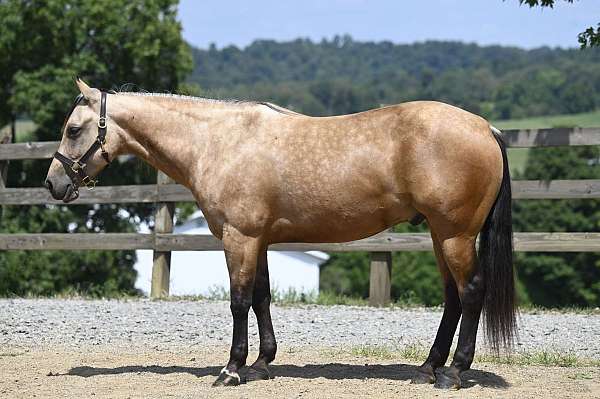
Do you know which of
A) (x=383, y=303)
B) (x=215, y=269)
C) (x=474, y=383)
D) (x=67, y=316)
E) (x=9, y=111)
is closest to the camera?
(x=474, y=383)

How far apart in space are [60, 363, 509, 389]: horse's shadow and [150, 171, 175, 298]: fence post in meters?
3.79

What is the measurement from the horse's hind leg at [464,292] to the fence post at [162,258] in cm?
533

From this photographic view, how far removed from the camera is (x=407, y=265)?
2108 inches

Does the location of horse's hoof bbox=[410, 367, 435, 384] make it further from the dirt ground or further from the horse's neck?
the horse's neck

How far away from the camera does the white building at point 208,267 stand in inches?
1451

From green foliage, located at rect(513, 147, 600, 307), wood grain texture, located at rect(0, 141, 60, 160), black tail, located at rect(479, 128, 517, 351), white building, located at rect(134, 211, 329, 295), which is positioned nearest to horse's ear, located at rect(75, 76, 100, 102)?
black tail, located at rect(479, 128, 517, 351)

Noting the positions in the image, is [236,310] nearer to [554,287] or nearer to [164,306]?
[164,306]

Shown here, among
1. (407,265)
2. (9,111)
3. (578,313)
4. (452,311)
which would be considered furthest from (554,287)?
(452,311)

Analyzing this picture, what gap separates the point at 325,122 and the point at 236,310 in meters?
1.45

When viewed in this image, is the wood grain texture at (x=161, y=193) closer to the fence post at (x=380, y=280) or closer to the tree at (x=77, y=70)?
the fence post at (x=380, y=280)

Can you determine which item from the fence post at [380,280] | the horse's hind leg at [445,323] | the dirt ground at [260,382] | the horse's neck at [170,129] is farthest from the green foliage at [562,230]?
the horse's neck at [170,129]

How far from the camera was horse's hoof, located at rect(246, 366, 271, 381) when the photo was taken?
222 inches

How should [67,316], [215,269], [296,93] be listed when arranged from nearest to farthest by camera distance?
[67,316] → [215,269] → [296,93]

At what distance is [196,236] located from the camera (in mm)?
9672
